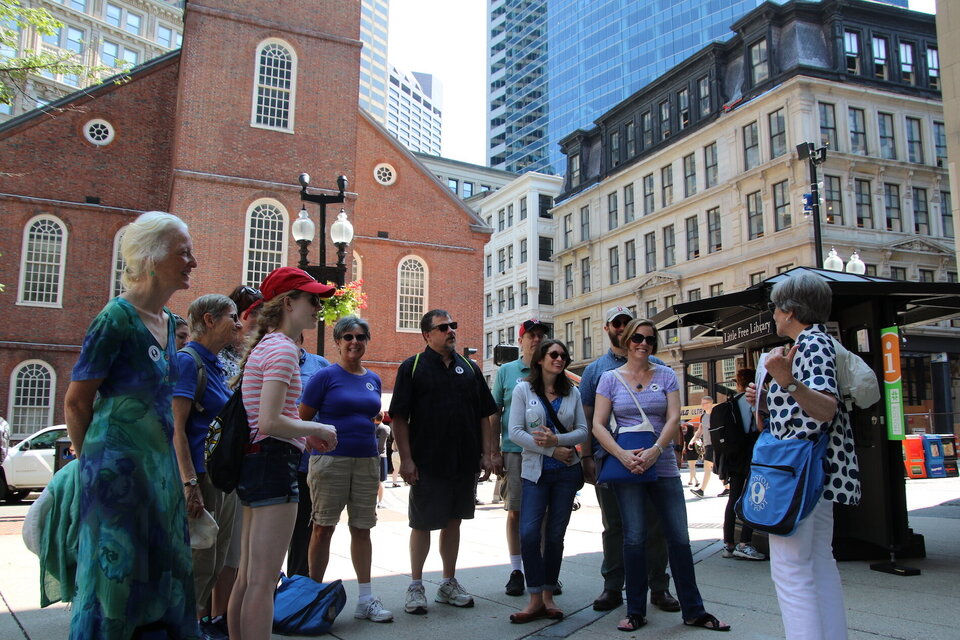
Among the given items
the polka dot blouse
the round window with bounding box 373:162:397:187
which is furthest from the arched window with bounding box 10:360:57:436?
the polka dot blouse

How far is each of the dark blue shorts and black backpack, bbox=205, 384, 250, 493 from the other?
0.05 meters

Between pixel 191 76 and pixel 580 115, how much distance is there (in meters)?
79.1

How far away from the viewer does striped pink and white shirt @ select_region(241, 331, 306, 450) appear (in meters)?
3.42

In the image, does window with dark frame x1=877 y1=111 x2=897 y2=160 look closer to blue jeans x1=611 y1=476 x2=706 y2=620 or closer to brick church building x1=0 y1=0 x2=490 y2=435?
brick church building x1=0 y1=0 x2=490 y2=435

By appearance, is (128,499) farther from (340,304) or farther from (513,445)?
(340,304)

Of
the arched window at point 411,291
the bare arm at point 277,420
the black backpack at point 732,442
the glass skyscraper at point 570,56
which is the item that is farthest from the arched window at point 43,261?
the glass skyscraper at point 570,56

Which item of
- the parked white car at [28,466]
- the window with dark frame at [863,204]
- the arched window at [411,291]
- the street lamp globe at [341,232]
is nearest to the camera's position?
the street lamp globe at [341,232]

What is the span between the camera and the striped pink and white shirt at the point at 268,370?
135 inches

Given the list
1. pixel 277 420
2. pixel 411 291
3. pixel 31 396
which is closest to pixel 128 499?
pixel 277 420

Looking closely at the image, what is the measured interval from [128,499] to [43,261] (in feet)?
95.7

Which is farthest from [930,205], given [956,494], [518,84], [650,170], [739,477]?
[518,84]

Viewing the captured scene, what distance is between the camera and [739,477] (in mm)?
7254

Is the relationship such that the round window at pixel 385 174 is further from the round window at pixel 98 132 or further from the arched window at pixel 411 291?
the round window at pixel 98 132

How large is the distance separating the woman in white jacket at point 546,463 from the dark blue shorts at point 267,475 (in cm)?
206
